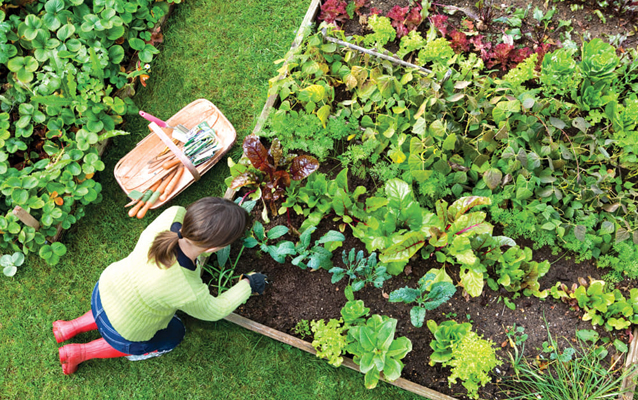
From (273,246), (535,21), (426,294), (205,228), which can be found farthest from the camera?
(535,21)

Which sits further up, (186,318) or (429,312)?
(429,312)

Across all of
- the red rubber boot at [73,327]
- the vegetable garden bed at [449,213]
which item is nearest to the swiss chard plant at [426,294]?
the vegetable garden bed at [449,213]

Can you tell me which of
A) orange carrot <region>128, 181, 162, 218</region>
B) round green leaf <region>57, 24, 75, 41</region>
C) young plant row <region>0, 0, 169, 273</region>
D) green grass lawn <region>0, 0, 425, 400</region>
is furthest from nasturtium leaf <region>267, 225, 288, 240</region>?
round green leaf <region>57, 24, 75, 41</region>

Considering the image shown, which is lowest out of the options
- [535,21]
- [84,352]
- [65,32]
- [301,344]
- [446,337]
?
[84,352]

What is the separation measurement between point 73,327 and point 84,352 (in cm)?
19

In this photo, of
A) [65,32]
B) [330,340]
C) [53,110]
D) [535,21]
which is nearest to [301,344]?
[330,340]

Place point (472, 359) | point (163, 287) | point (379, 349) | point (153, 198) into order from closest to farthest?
point (163, 287), point (472, 359), point (379, 349), point (153, 198)

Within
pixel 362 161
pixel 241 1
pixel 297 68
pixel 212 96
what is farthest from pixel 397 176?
pixel 241 1

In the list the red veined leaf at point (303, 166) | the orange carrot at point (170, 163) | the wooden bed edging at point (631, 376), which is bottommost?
the wooden bed edging at point (631, 376)

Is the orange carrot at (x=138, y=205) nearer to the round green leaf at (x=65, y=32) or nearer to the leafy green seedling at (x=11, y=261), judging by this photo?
the leafy green seedling at (x=11, y=261)

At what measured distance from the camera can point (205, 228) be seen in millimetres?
2131

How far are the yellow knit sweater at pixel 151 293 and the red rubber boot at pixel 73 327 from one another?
601 mm

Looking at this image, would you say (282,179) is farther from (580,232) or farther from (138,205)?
(580,232)

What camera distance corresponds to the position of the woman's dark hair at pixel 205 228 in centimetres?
214
